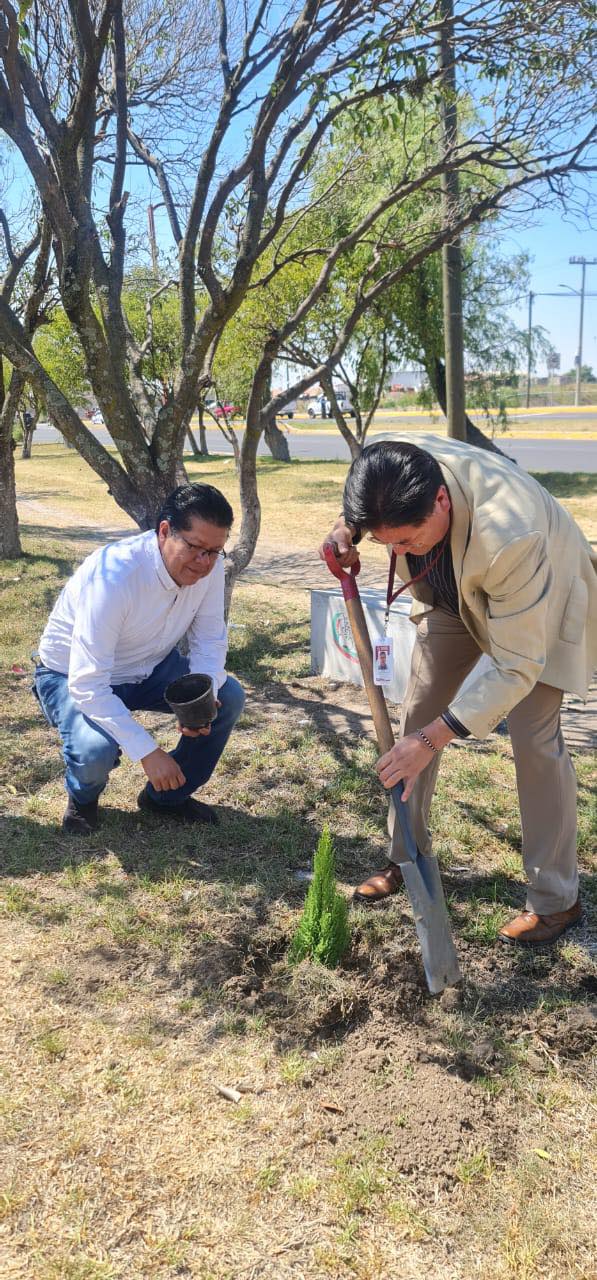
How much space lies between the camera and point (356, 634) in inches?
118

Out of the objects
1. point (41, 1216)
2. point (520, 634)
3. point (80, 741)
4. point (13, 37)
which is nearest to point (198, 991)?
point (41, 1216)

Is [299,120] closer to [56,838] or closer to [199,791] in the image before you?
[199,791]

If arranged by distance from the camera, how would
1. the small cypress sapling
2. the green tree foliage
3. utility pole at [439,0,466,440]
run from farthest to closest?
the green tree foliage < utility pole at [439,0,466,440] < the small cypress sapling

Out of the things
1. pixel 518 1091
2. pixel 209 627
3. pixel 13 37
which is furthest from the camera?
pixel 13 37

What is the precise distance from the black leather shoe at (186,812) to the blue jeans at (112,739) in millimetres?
42

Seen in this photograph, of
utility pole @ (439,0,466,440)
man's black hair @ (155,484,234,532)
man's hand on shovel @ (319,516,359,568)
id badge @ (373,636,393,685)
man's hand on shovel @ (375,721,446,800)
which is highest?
utility pole @ (439,0,466,440)

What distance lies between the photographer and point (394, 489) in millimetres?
2283

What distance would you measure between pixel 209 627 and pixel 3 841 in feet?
3.85

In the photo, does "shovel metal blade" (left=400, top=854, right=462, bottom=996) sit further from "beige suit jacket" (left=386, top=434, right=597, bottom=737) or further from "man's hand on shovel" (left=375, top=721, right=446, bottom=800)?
"beige suit jacket" (left=386, top=434, right=597, bottom=737)

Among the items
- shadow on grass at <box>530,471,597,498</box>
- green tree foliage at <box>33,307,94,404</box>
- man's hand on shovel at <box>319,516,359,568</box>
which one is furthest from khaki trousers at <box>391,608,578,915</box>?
green tree foliage at <box>33,307,94,404</box>

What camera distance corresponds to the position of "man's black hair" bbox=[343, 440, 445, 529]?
2281 millimetres

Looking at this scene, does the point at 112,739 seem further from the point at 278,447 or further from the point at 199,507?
the point at 278,447

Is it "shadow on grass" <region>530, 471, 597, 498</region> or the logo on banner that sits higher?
the logo on banner

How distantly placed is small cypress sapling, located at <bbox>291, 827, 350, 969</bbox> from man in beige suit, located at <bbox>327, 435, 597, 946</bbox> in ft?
1.26
